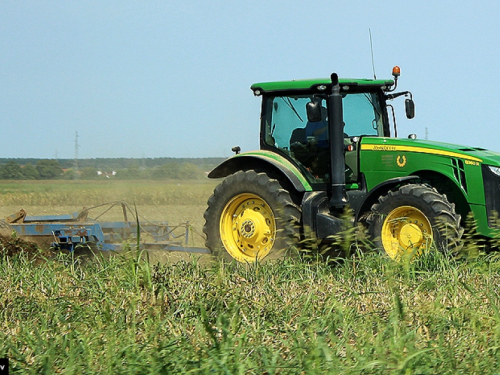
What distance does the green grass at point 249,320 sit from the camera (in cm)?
331

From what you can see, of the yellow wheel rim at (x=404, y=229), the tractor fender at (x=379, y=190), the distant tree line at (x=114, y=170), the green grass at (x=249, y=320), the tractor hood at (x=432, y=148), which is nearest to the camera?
the green grass at (x=249, y=320)

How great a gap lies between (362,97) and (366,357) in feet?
16.7

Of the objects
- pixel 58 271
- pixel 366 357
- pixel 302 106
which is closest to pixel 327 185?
pixel 302 106

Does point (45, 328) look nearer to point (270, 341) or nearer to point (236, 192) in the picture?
point (270, 341)

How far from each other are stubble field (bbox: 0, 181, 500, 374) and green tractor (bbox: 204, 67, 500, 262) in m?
0.96

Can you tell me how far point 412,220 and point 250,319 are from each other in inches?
122

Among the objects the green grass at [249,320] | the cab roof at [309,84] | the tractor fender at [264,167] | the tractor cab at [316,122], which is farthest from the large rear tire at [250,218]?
the green grass at [249,320]

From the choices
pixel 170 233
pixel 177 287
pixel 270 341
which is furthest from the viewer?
pixel 170 233

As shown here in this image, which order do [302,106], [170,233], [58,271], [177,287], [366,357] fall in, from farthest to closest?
[170,233], [302,106], [58,271], [177,287], [366,357]

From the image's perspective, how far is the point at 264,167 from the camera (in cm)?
796

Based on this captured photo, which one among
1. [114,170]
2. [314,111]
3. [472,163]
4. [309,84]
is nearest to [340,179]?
[314,111]

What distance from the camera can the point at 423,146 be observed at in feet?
23.6

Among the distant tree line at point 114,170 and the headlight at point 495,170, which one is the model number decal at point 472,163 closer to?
the headlight at point 495,170

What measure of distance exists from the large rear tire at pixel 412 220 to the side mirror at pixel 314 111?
1068 mm
